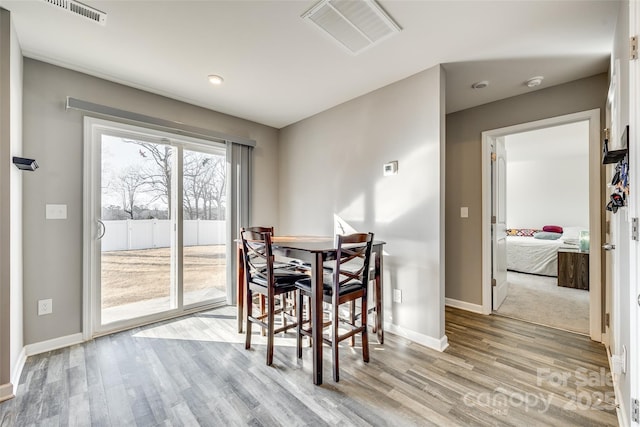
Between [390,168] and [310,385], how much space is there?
2000 millimetres

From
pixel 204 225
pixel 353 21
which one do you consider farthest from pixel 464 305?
pixel 204 225

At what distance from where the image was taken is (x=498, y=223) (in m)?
3.30

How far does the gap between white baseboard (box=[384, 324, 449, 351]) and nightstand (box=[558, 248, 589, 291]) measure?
10.5 feet

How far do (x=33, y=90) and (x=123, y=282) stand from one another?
1.87m

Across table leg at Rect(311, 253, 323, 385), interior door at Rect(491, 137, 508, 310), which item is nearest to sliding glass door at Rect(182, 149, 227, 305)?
table leg at Rect(311, 253, 323, 385)

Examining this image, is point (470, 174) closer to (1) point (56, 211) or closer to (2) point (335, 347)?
(2) point (335, 347)

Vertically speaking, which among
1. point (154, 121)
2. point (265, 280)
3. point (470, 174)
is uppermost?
point (154, 121)

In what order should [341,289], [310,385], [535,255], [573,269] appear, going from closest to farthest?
[310,385]
[341,289]
[573,269]
[535,255]

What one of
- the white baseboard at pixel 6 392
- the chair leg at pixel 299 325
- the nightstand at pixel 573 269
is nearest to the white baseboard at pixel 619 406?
the chair leg at pixel 299 325

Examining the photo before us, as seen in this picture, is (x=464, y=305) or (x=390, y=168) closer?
(x=390, y=168)

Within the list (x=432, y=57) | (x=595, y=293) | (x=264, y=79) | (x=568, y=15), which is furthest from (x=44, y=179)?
Answer: (x=595, y=293)

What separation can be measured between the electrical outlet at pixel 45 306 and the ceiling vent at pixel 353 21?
10.1 ft

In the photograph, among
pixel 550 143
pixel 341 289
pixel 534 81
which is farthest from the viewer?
pixel 550 143

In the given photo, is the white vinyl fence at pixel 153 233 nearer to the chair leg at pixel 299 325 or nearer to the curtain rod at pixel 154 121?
the curtain rod at pixel 154 121
